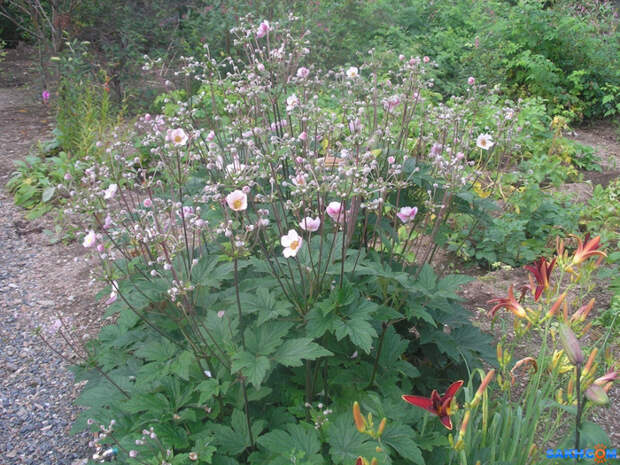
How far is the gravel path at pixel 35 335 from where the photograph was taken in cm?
236

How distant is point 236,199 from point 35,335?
2.05 m

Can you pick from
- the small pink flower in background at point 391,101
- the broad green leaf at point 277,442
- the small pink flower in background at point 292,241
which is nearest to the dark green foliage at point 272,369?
the broad green leaf at point 277,442

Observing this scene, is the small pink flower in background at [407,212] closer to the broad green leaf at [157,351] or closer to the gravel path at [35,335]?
the broad green leaf at [157,351]

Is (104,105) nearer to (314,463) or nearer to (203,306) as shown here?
(203,306)

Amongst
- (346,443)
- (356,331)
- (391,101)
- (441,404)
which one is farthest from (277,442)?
(391,101)

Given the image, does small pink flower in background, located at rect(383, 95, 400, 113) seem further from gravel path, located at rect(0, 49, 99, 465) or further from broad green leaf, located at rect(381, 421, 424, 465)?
gravel path, located at rect(0, 49, 99, 465)

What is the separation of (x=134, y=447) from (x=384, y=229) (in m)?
1.34

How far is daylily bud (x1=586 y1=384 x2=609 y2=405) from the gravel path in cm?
193

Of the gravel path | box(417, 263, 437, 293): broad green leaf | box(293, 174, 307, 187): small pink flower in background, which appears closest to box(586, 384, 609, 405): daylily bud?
box(417, 263, 437, 293): broad green leaf

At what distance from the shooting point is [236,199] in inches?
Answer: 68.4

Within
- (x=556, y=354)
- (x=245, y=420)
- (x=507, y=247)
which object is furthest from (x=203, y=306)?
(x=507, y=247)

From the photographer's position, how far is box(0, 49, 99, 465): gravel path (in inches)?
93.0

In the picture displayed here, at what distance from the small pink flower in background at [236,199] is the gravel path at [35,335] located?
1005 mm

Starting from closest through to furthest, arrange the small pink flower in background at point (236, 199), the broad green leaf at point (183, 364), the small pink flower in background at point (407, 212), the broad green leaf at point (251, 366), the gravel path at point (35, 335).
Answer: the broad green leaf at point (251, 366) → the small pink flower in background at point (236, 199) → the broad green leaf at point (183, 364) → the small pink flower in background at point (407, 212) → the gravel path at point (35, 335)
